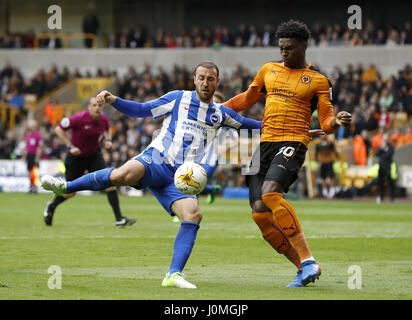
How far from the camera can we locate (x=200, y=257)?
9.84 meters

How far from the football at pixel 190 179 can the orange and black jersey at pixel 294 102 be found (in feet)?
2.43

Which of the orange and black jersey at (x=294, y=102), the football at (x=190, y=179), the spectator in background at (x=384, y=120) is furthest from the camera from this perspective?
the spectator in background at (x=384, y=120)

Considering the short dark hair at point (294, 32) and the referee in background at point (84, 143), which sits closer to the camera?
the short dark hair at point (294, 32)

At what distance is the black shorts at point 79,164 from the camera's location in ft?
48.1

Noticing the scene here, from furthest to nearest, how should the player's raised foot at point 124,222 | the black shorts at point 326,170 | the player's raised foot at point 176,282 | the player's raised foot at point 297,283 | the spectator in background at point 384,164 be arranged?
the black shorts at point 326,170 < the spectator in background at point 384,164 < the player's raised foot at point 124,222 < the player's raised foot at point 297,283 < the player's raised foot at point 176,282

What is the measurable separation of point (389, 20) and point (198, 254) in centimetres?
3071

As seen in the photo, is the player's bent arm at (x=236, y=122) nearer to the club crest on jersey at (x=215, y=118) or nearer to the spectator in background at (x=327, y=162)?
the club crest on jersey at (x=215, y=118)

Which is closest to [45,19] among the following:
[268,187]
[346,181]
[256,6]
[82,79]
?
[82,79]

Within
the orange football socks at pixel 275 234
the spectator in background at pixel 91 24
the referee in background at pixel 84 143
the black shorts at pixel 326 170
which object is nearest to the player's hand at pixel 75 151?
the referee in background at pixel 84 143

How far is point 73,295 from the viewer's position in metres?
6.57

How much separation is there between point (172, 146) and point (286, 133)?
112 centimetres

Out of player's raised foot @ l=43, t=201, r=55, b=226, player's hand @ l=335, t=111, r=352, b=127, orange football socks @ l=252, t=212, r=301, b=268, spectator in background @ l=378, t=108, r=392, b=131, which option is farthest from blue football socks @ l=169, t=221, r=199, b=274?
spectator in background @ l=378, t=108, r=392, b=131

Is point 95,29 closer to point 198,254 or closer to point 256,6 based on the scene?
point 256,6

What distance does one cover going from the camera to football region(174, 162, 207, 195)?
24.7 ft
